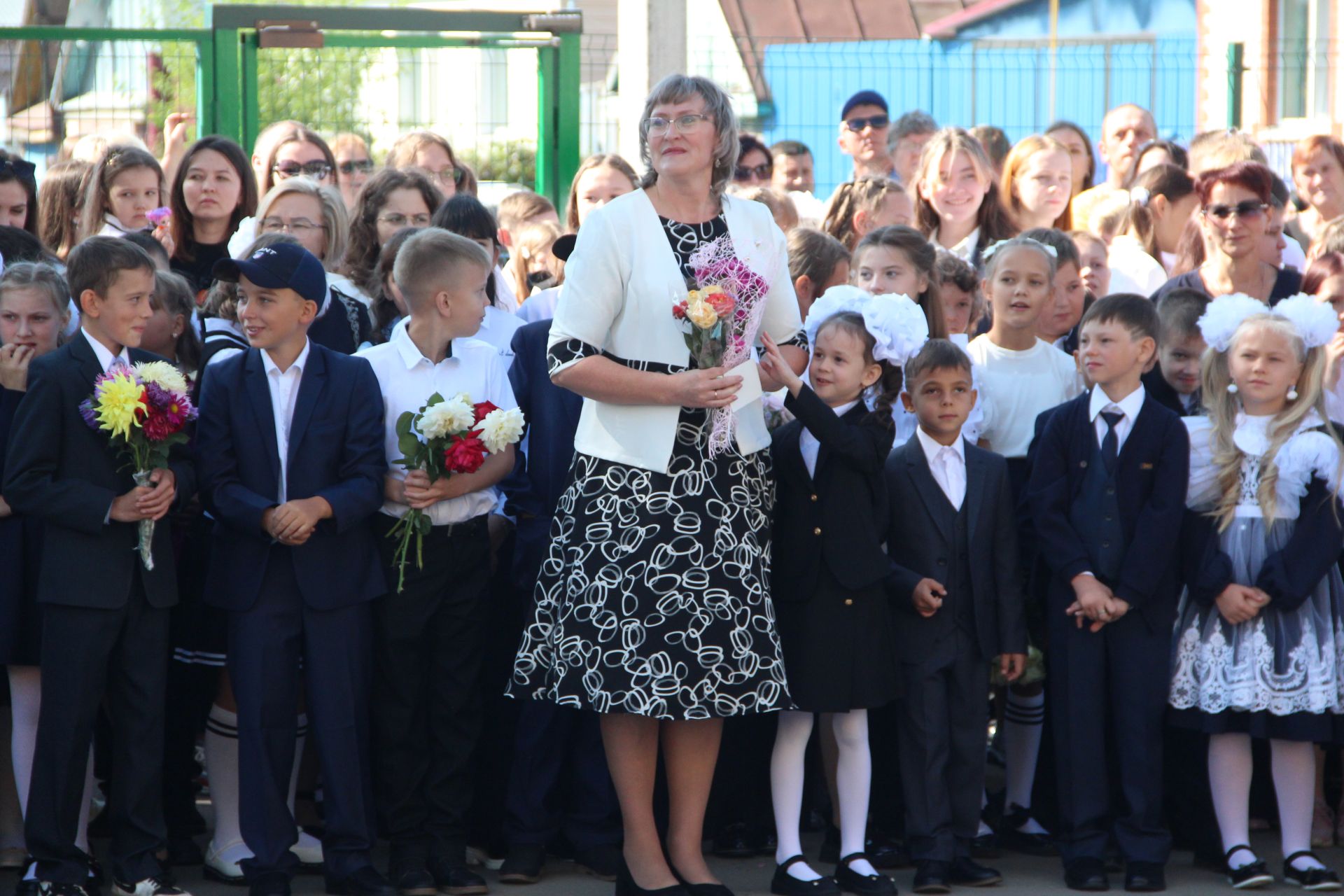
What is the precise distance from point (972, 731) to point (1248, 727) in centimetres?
86

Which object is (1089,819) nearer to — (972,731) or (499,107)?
(972,731)

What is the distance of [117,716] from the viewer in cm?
468

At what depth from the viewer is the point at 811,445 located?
4.95 meters

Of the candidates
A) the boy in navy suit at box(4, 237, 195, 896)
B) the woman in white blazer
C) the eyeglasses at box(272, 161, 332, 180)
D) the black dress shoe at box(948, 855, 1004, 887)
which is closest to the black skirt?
the woman in white blazer

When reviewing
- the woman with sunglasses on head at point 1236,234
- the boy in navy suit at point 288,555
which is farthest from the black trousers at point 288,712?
the woman with sunglasses on head at point 1236,234

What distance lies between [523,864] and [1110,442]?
2.30 m

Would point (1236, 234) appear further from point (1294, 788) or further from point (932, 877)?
point (932, 877)

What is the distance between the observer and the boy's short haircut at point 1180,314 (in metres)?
5.74

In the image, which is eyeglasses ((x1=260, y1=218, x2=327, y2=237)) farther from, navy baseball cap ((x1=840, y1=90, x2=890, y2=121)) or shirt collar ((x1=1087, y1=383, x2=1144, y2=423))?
navy baseball cap ((x1=840, y1=90, x2=890, y2=121))

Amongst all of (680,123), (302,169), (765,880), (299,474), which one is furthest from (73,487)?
(302,169)

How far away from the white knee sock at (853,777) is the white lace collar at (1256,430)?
150 cm

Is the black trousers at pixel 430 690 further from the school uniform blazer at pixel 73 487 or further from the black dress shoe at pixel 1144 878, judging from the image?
the black dress shoe at pixel 1144 878

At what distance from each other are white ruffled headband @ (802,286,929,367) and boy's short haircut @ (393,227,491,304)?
43.2 inches

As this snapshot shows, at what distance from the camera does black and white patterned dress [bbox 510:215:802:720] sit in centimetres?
445
